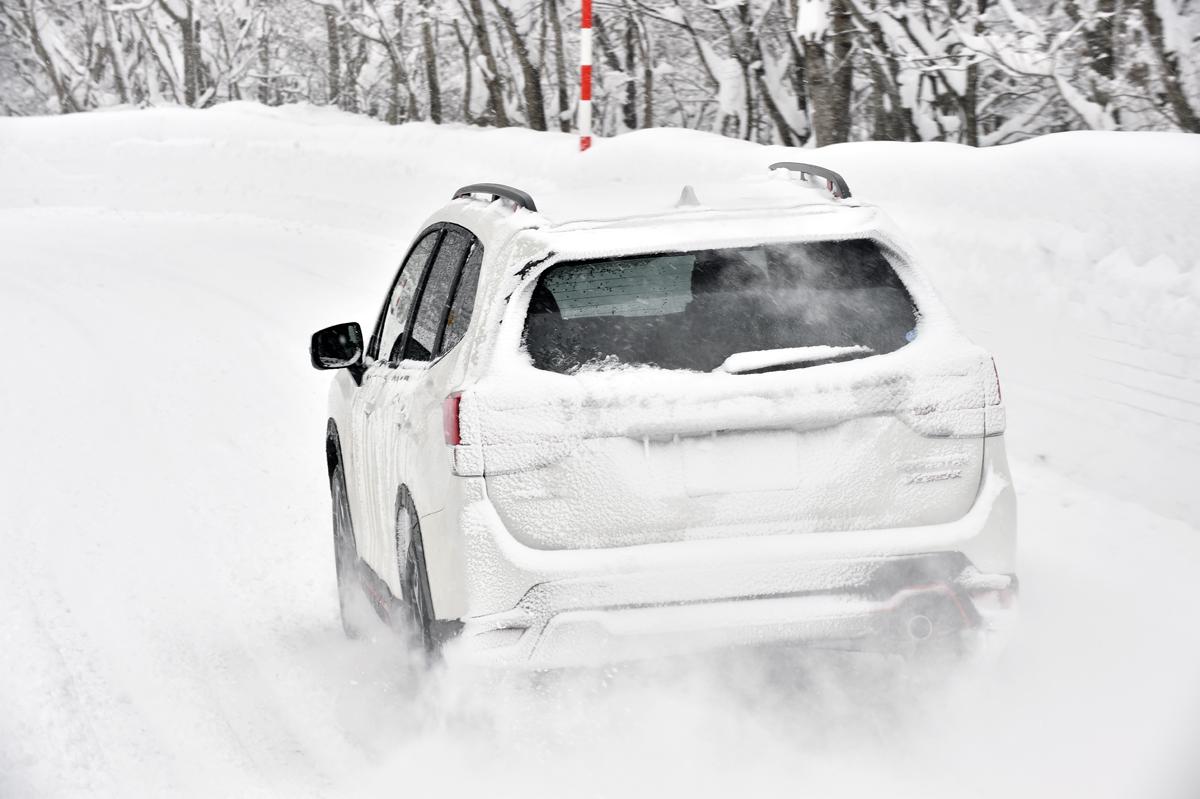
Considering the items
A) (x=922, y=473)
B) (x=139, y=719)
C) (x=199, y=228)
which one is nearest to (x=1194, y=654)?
(x=922, y=473)

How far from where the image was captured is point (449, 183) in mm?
20984

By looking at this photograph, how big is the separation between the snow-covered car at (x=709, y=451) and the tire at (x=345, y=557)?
1.70m

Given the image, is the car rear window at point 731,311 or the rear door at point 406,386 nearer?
the car rear window at point 731,311

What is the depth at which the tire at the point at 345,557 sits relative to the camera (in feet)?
19.6

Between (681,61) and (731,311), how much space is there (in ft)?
104

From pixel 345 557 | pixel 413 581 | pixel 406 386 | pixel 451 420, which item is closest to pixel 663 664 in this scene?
pixel 413 581

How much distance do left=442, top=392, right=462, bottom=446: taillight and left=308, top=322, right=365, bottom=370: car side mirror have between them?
4.94ft

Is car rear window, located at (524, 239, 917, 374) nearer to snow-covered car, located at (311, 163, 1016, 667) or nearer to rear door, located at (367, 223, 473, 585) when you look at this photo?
snow-covered car, located at (311, 163, 1016, 667)

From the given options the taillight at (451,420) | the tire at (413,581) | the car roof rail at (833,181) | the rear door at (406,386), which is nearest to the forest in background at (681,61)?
the car roof rail at (833,181)

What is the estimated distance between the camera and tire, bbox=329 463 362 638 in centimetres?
596

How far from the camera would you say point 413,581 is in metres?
4.42

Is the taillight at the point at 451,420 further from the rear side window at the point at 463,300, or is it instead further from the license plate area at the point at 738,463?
the license plate area at the point at 738,463

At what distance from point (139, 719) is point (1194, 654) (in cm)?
350

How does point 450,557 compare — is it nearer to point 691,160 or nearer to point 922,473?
point 922,473
